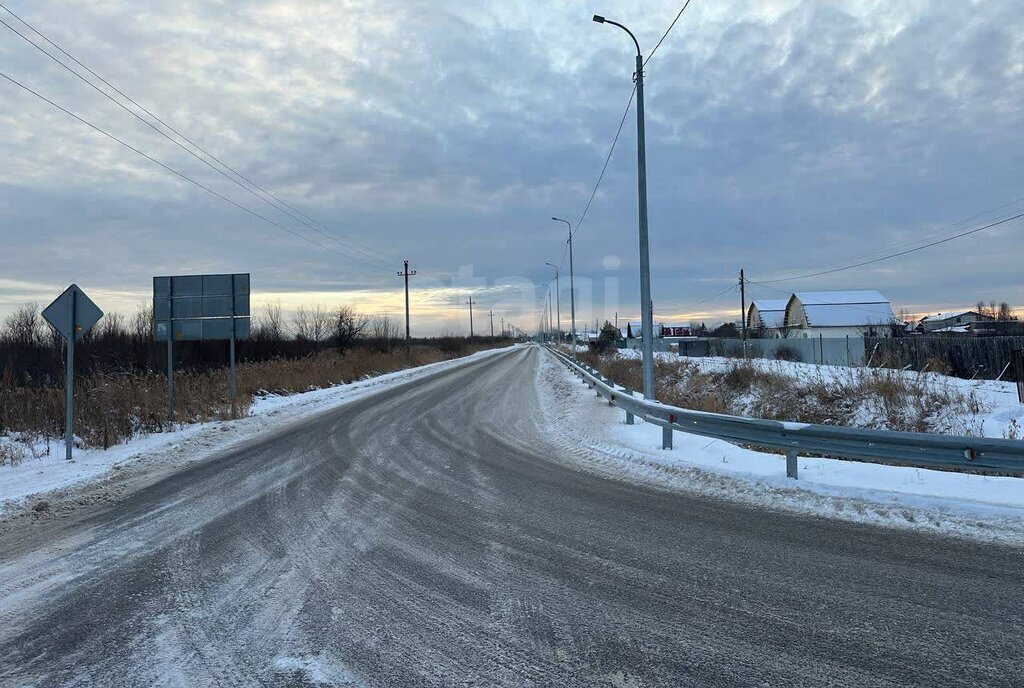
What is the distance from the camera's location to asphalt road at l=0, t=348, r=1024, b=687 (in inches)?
140

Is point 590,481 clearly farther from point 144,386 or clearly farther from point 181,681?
point 144,386

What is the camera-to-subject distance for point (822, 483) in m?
7.82

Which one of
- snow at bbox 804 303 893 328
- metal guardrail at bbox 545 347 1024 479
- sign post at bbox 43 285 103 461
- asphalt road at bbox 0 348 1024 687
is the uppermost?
snow at bbox 804 303 893 328

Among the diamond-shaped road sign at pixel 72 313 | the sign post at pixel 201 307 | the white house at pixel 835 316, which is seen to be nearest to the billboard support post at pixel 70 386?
the diamond-shaped road sign at pixel 72 313

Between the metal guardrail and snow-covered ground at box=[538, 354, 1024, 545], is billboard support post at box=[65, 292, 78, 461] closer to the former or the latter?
snow-covered ground at box=[538, 354, 1024, 545]

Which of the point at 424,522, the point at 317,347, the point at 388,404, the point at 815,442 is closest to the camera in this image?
the point at 424,522

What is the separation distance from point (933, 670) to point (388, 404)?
58.2ft

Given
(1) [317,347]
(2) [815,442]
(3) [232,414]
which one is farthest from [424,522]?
(1) [317,347]

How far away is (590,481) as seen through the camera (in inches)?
340

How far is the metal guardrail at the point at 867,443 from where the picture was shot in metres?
6.85

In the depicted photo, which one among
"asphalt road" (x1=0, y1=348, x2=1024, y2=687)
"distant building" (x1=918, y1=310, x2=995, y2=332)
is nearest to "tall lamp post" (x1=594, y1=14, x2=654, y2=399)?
"asphalt road" (x1=0, y1=348, x2=1024, y2=687)

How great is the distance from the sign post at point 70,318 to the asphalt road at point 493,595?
441 centimetres

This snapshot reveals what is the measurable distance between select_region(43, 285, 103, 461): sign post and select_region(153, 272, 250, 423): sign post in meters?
5.44

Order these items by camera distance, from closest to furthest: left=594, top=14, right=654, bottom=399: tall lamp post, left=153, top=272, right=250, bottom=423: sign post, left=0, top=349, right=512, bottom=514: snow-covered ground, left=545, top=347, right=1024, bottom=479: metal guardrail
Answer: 1. left=545, top=347, right=1024, bottom=479: metal guardrail
2. left=0, top=349, right=512, bottom=514: snow-covered ground
3. left=594, top=14, right=654, bottom=399: tall lamp post
4. left=153, top=272, right=250, bottom=423: sign post
